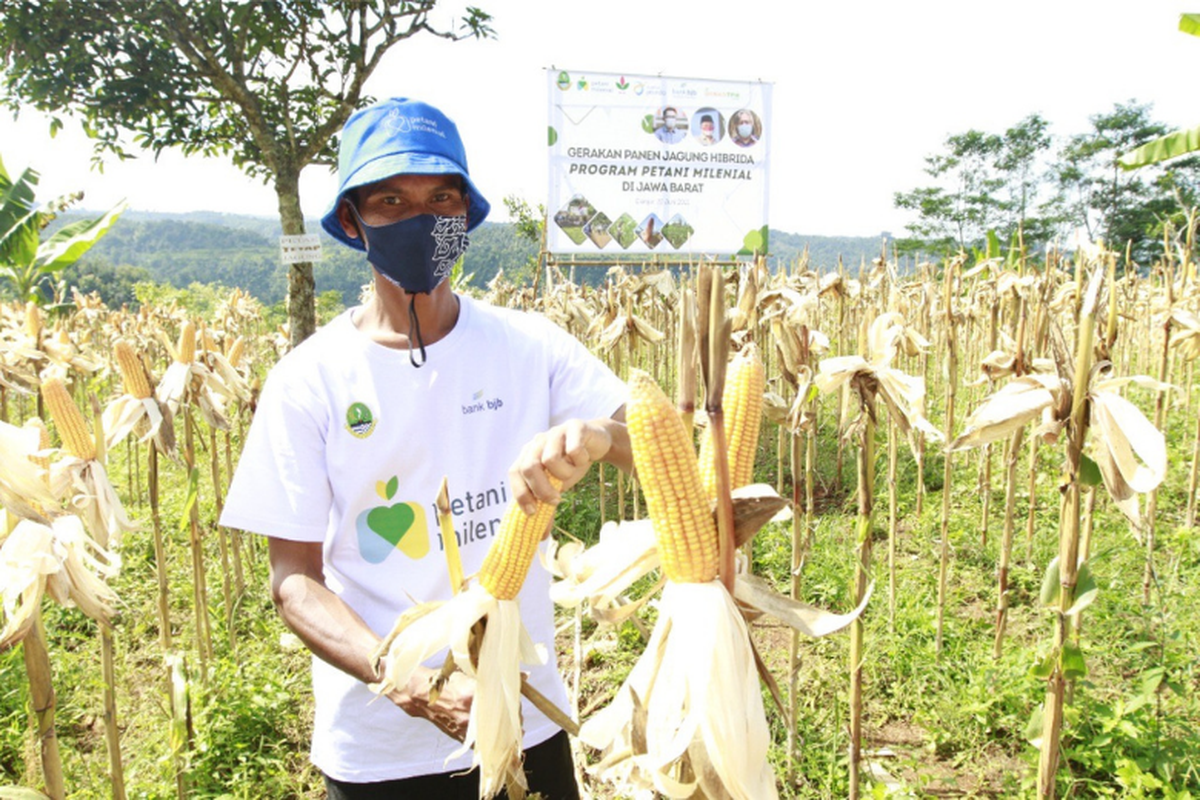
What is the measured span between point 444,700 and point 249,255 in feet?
335

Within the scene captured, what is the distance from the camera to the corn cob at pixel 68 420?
57.5 inches

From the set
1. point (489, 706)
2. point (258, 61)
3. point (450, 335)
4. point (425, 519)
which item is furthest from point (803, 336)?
point (258, 61)

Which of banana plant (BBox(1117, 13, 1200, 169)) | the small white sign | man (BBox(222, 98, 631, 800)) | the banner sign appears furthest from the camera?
the banner sign

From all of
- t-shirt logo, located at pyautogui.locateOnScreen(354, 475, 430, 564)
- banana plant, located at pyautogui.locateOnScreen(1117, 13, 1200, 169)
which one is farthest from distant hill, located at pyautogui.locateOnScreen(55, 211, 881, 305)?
t-shirt logo, located at pyautogui.locateOnScreen(354, 475, 430, 564)

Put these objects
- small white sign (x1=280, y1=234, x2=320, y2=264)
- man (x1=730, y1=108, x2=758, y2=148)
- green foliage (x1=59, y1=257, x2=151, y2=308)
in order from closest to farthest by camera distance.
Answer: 1. small white sign (x1=280, y1=234, x2=320, y2=264)
2. man (x1=730, y1=108, x2=758, y2=148)
3. green foliage (x1=59, y1=257, x2=151, y2=308)

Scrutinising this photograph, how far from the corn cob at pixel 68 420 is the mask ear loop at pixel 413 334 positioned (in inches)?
Result: 26.7

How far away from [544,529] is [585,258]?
12918mm

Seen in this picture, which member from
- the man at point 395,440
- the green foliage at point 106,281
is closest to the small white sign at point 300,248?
the man at point 395,440

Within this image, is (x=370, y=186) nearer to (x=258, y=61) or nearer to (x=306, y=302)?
(x=306, y=302)

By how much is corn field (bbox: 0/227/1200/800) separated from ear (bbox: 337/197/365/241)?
69 cm

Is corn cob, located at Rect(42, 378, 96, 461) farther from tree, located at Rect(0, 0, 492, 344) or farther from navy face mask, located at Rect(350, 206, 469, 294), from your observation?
tree, located at Rect(0, 0, 492, 344)

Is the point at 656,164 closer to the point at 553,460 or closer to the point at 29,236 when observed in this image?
the point at 29,236

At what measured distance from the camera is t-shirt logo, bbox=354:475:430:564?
1622mm

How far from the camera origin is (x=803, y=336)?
2.83 m
